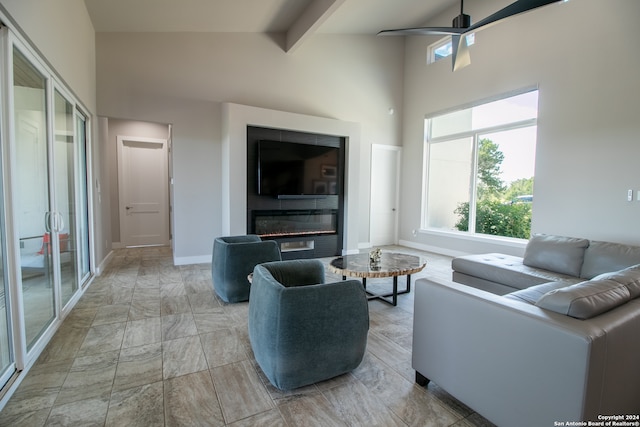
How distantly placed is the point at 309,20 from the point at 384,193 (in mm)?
3794

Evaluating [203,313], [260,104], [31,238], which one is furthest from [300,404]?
[260,104]

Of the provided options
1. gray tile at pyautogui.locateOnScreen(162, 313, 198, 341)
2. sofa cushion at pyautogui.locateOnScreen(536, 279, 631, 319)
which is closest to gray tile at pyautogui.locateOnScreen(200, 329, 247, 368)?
gray tile at pyautogui.locateOnScreen(162, 313, 198, 341)

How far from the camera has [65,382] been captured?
6.46 ft

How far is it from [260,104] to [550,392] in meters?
5.25

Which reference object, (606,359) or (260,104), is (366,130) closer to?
(260,104)

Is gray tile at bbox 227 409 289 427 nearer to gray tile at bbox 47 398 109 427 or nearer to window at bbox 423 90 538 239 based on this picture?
gray tile at bbox 47 398 109 427

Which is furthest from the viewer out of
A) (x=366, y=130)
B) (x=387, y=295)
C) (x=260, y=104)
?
(x=366, y=130)

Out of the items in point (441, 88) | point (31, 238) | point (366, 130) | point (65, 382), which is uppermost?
point (441, 88)

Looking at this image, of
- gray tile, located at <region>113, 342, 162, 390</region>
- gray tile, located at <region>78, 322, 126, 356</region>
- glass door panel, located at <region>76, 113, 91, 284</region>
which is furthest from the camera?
glass door panel, located at <region>76, 113, 91, 284</region>

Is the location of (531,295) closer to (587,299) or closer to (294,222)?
(587,299)

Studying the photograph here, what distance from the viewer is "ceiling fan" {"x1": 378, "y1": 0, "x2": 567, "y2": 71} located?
231 centimetres

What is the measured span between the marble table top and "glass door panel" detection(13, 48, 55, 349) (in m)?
2.46

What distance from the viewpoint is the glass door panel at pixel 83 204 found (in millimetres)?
3717

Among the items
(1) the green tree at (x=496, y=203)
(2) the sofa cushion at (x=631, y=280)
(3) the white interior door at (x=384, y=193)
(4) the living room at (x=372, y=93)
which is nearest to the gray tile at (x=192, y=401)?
(2) the sofa cushion at (x=631, y=280)
